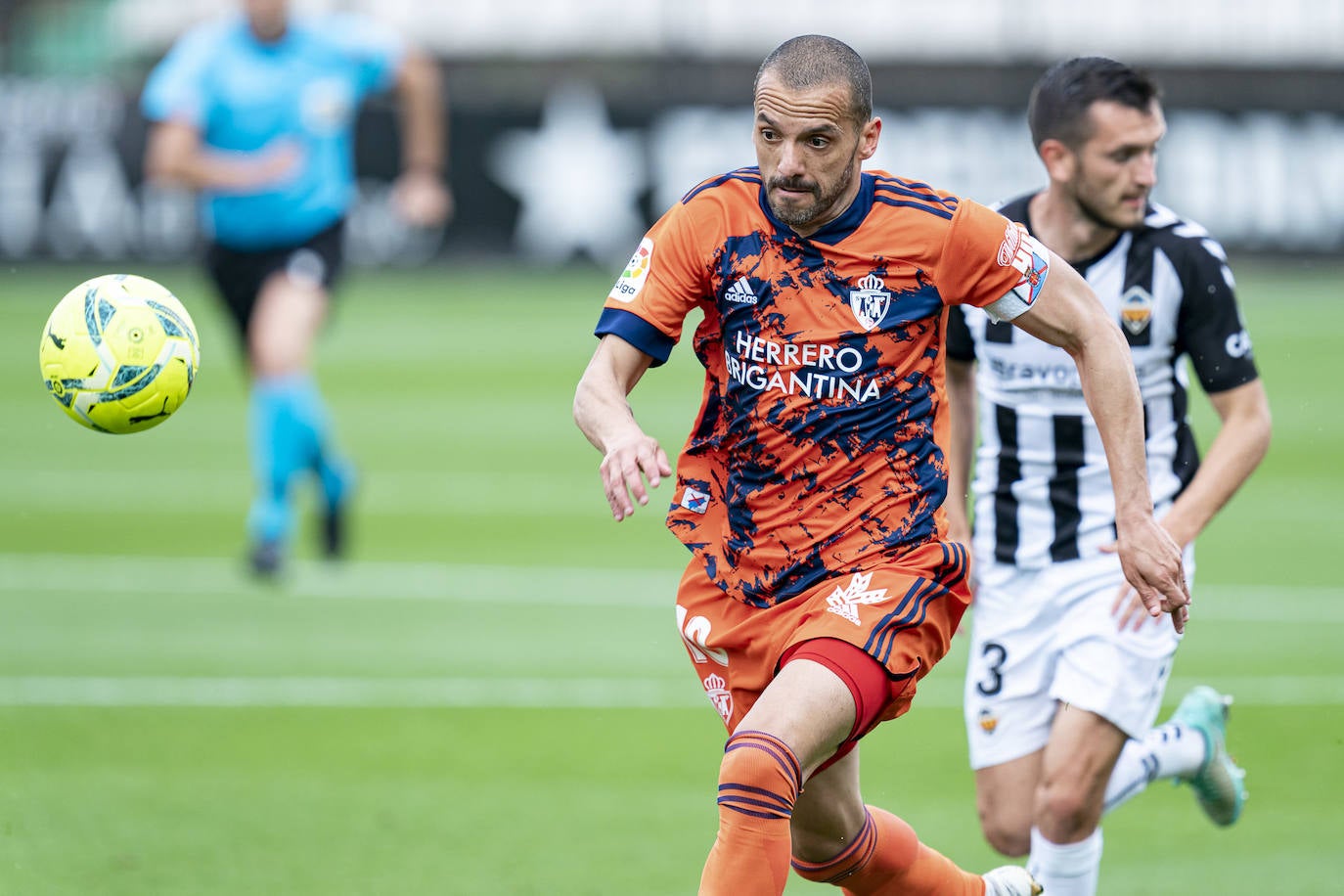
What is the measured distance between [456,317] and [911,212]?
18397 millimetres

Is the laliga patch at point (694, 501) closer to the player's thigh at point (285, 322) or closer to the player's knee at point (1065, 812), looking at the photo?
the player's knee at point (1065, 812)

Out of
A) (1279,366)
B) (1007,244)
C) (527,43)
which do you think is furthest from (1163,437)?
(527,43)

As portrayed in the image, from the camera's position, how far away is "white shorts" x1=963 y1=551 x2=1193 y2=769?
529 centimetres

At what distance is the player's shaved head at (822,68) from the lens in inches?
171

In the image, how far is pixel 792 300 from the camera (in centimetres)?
449

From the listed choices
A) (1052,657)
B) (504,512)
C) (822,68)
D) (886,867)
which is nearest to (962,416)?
(1052,657)

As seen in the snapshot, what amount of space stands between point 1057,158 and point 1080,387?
25.1 inches

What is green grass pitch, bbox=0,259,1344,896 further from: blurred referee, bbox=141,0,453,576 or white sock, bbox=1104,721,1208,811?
blurred referee, bbox=141,0,453,576

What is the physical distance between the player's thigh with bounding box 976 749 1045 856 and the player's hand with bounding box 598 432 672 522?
1.87m

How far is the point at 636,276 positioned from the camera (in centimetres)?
453

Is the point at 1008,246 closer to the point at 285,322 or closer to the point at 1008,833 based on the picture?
the point at 1008,833

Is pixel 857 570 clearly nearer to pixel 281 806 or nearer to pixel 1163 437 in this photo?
pixel 1163 437

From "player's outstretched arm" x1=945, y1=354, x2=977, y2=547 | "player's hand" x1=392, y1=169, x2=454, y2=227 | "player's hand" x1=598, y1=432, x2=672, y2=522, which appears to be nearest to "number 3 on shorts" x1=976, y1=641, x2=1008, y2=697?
"player's outstretched arm" x1=945, y1=354, x2=977, y2=547

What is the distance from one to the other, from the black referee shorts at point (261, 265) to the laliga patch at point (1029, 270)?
668 centimetres
